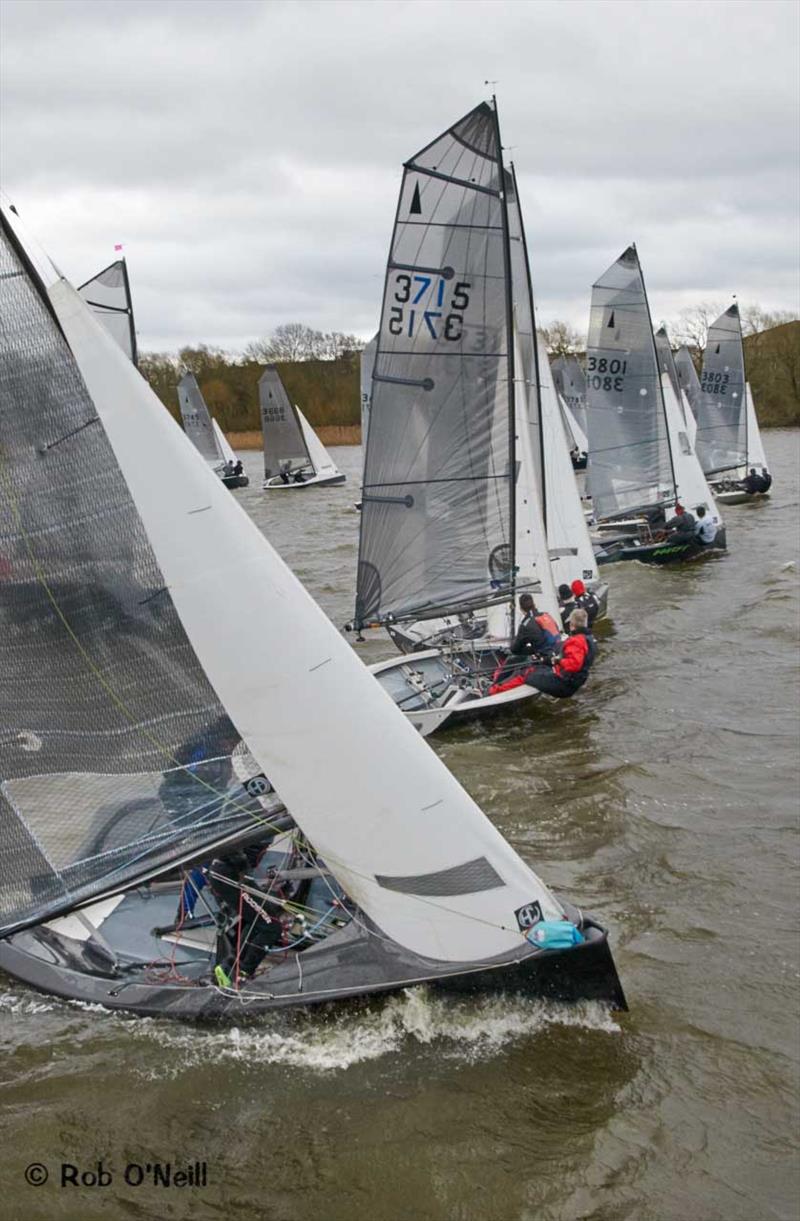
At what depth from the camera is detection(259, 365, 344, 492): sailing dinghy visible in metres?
35.2

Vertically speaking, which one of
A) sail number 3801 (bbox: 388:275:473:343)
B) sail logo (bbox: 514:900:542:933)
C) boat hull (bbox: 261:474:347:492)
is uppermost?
sail number 3801 (bbox: 388:275:473:343)

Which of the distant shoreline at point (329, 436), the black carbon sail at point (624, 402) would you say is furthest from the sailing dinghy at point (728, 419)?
the distant shoreline at point (329, 436)

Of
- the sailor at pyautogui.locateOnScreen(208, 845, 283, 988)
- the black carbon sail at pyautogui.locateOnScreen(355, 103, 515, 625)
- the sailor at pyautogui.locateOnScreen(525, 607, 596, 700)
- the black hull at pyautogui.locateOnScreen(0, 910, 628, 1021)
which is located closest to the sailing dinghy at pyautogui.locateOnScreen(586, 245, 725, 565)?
the black carbon sail at pyautogui.locateOnScreen(355, 103, 515, 625)

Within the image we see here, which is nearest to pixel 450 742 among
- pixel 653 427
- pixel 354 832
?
pixel 354 832

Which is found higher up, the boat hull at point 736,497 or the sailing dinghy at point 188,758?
the sailing dinghy at point 188,758

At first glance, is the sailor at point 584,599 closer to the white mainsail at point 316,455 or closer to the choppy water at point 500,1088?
the choppy water at point 500,1088

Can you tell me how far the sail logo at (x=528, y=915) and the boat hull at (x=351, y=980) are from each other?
9 cm

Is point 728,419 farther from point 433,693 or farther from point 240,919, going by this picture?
point 240,919

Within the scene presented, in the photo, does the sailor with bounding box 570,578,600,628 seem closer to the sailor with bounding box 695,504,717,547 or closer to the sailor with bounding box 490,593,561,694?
the sailor with bounding box 490,593,561,694

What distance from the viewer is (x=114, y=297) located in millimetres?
12719

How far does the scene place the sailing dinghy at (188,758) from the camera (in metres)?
4.74

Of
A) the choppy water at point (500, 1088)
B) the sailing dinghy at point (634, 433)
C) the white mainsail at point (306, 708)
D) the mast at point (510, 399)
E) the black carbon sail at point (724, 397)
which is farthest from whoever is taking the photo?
the black carbon sail at point (724, 397)

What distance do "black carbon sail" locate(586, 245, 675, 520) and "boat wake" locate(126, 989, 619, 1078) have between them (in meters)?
15.6

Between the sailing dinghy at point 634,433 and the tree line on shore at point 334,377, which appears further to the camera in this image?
the tree line on shore at point 334,377
